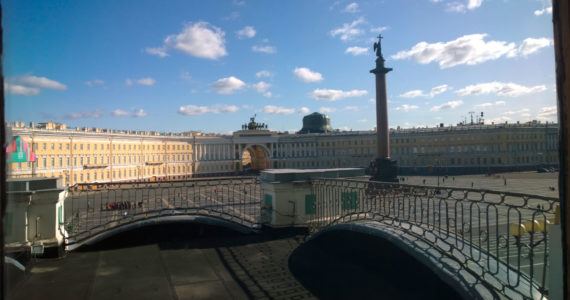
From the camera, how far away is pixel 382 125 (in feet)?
116

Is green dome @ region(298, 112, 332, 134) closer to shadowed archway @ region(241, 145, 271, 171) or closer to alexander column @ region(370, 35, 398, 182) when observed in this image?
shadowed archway @ region(241, 145, 271, 171)

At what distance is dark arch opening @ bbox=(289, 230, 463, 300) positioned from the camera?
4.75 m

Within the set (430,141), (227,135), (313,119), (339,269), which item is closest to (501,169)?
(430,141)

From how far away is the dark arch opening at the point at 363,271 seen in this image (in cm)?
475

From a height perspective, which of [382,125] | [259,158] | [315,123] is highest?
[315,123]

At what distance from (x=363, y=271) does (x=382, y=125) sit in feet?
102

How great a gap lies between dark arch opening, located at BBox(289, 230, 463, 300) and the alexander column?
29.7 meters

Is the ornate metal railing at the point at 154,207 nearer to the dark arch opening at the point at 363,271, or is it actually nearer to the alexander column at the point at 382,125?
the dark arch opening at the point at 363,271

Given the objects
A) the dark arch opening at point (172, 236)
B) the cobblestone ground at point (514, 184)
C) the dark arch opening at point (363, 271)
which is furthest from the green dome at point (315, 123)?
the dark arch opening at point (363, 271)

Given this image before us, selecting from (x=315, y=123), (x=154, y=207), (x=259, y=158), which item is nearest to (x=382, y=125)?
(x=154, y=207)

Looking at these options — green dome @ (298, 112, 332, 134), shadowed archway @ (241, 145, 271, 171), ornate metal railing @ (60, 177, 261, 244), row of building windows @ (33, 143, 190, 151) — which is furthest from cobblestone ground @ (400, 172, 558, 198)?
green dome @ (298, 112, 332, 134)

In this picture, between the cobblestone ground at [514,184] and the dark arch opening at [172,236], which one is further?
the cobblestone ground at [514,184]

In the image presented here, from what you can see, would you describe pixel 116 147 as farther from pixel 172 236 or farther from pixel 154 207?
pixel 172 236

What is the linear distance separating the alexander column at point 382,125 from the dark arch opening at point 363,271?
2974cm
